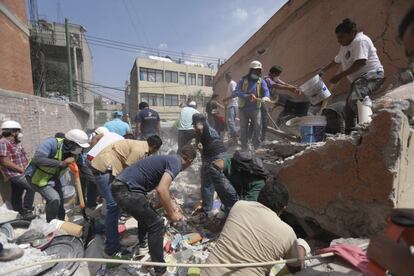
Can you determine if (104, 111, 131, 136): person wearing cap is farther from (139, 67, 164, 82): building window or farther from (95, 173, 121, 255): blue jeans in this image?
(139, 67, 164, 82): building window

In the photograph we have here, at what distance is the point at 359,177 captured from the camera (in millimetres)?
2258

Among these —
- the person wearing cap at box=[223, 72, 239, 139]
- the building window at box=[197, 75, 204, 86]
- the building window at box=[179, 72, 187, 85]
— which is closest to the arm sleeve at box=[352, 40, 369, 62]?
the person wearing cap at box=[223, 72, 239, 139]

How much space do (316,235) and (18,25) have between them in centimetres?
1164

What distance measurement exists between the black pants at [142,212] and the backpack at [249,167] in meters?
1.08

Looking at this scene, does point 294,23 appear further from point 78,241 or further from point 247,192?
point 78,241

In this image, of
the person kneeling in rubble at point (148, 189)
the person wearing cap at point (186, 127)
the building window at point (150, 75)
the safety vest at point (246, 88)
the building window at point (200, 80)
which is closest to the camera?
the person kneeling in rubble at point (148, 189)

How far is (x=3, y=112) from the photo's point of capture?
516 centimetres

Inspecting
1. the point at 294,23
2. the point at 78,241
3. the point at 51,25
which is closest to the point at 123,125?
A: the point at 78,241

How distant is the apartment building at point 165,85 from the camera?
34531mm

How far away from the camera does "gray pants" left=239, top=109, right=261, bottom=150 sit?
5.00m

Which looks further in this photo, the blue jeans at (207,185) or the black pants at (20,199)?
the black pants at (20,199)

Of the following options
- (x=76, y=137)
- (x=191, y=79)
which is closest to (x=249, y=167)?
(x=76, y=137)

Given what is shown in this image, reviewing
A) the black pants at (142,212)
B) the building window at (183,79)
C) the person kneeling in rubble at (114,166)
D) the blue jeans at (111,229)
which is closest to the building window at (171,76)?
the building window at (183,79)

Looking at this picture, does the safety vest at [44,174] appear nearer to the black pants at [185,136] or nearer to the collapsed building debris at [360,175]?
the black pants at [185,136]
